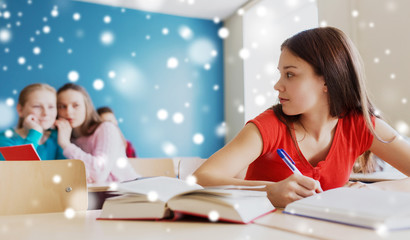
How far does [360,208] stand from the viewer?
577mm

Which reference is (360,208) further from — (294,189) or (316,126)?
(316,126)

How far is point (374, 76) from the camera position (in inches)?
95.5

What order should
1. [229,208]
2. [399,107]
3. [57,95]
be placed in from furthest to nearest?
1. [57,95]
2. [399,107]
3. [229,208]

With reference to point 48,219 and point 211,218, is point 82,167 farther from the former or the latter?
point 211,218

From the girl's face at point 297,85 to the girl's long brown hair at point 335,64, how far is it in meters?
0.02

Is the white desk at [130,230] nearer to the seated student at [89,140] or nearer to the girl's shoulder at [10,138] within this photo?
the seated student at [89,140]

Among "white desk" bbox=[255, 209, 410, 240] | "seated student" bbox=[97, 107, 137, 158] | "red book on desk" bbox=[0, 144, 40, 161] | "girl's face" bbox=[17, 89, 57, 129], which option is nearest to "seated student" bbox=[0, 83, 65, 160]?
"girl's face" bbox=[17, 89, 57, 129]

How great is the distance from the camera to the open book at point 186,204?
594 millimetres

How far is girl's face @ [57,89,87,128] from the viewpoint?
2.46 m

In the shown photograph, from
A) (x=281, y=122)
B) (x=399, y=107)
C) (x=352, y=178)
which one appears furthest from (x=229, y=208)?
(x=399, y=107)

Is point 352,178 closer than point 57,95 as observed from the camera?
Yes

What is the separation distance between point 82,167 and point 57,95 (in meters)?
1.67
